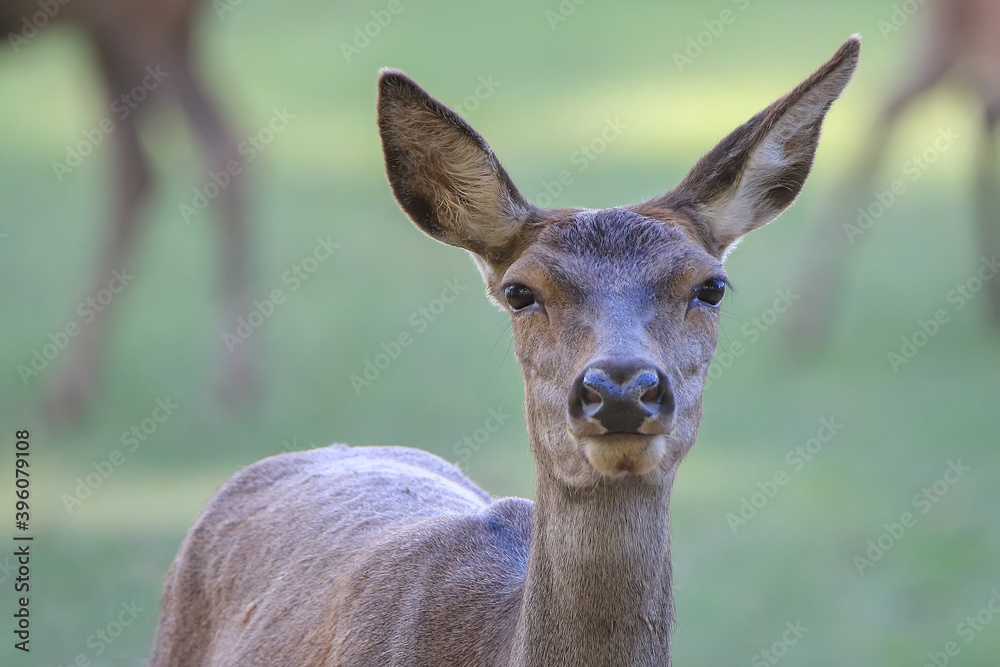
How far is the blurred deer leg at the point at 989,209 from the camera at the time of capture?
1213cm

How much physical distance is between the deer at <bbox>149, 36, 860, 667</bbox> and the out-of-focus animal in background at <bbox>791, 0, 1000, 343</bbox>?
25.6ft

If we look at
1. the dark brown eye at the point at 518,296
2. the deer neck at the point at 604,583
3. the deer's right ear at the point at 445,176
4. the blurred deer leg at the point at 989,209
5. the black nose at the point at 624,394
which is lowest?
the deer neck at the point at 604,583

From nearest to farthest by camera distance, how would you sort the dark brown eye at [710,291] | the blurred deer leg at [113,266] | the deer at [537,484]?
the deer at [537,484], the dark brown eye at [710,291], the blurred deer leg at [113,266]

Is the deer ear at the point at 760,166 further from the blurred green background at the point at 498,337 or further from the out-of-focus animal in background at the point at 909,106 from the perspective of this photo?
the out-of-focus animal in background at the point at 909,106

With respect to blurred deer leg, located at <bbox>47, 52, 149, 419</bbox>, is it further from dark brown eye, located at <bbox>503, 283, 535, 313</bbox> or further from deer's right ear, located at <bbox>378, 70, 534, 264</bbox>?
dark brown eye, located at <bbox>503, 283, 535, 313</bbox>

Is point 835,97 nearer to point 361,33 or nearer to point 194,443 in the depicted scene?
point 194,443

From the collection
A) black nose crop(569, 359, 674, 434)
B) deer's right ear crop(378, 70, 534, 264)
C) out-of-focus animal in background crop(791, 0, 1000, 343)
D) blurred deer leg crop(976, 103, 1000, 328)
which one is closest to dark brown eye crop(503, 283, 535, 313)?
deer's right ear crop(378, 70, 534, 264)

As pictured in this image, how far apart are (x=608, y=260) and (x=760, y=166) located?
2.38 feet

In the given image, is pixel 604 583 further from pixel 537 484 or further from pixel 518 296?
pixel 518 296

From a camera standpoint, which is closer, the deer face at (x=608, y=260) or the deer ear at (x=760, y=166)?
the deer face at (x=608, y=260)

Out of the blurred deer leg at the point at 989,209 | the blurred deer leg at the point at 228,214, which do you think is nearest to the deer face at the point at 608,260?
the blurred deer leg at the point at 228,214

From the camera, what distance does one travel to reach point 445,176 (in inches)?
168

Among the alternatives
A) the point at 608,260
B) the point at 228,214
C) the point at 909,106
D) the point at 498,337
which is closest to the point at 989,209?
the point at 909,106

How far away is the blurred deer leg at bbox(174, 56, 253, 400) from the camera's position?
10.3 meters
